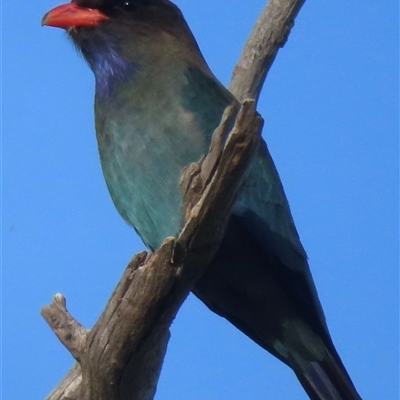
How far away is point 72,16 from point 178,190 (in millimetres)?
552

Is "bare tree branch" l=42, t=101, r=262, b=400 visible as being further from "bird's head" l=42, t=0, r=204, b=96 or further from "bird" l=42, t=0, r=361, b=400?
"bird's head" l=42, t=0, r=204, b=96

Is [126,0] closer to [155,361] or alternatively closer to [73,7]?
[73,7]

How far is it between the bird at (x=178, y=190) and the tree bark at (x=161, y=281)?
349 mm

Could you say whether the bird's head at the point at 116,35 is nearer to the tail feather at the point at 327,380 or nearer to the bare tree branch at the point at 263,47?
the bare tree branch at the point at 263,47

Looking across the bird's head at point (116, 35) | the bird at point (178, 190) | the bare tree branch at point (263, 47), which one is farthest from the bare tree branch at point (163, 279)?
the bare tree branch at point (263, 47)

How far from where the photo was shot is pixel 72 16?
1896 millimetres

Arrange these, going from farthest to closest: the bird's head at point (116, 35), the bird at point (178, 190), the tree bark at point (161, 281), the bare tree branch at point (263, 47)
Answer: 1. the bare tree branch at point (263, 47)
2. the bird's head at point (116, 35)
3. the bird at point (178, 190)
4. the tree bark at point (161, 281)

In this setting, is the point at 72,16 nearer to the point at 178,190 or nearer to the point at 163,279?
the point at 178,190

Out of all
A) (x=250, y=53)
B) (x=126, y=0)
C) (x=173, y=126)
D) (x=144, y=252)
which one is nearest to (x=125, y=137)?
(x=173, y=126)

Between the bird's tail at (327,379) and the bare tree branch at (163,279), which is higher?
the bird's tail at (327,379)

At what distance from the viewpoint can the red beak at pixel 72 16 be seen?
1896 mm

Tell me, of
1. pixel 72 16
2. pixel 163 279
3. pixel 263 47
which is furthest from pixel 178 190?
pixel 263 47

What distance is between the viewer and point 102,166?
188 cm

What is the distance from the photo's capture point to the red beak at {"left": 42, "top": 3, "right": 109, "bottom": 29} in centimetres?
190
